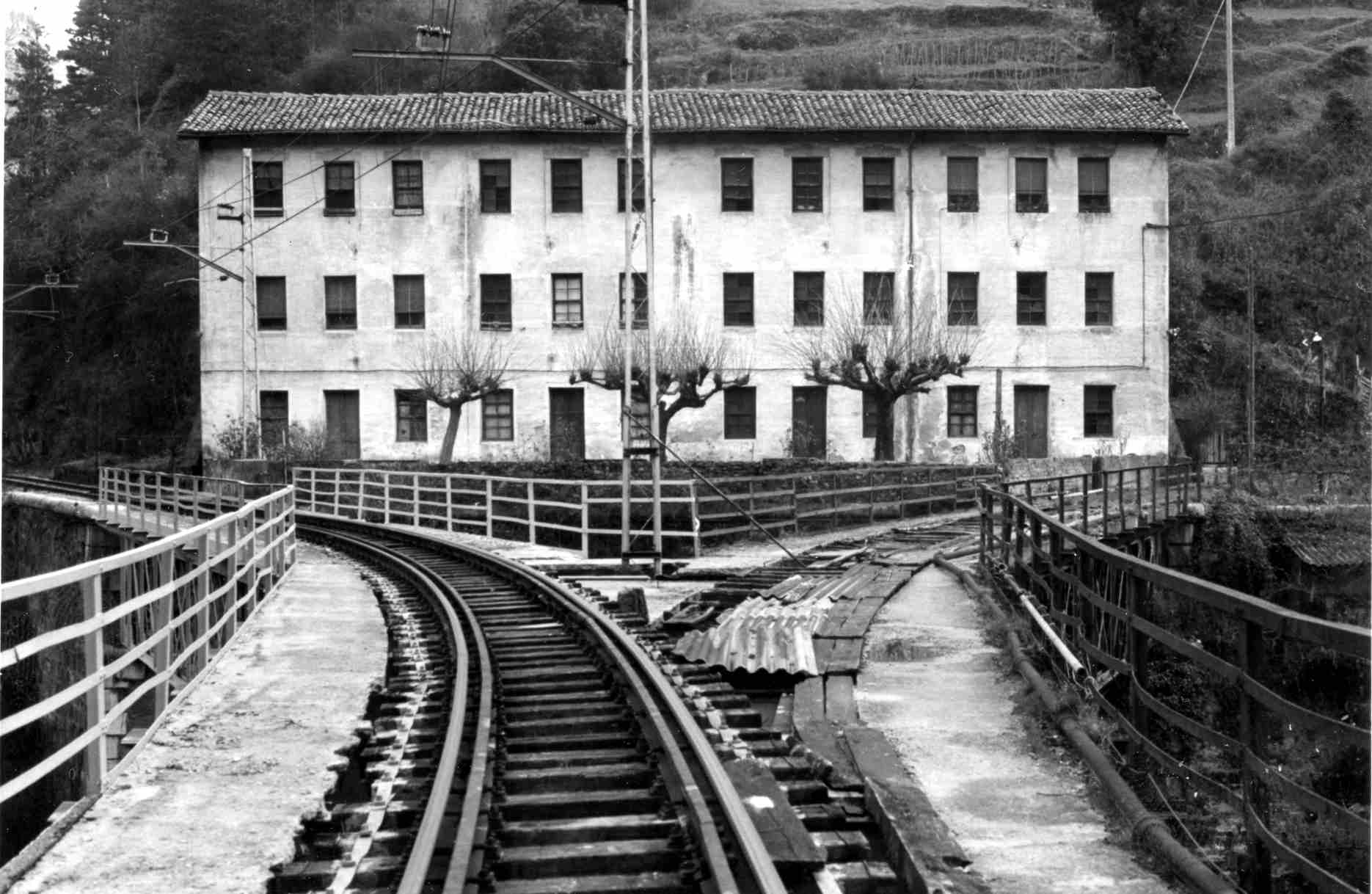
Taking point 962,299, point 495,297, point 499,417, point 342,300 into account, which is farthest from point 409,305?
point 962,299

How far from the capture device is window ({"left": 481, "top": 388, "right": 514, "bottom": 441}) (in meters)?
49.1

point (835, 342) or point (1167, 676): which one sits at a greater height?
point (835, 342)

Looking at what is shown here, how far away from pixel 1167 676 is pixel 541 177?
3097 centimetres

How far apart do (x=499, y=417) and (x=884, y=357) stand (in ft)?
40.5

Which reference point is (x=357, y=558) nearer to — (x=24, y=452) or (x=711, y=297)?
(x=711, y=297)

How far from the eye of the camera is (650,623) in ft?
52.5

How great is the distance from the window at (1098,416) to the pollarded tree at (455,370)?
17640mm

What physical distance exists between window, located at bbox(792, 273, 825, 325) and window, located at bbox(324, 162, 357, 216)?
547 inches

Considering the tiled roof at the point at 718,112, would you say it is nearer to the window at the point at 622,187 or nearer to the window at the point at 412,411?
the window at the point at 622,187

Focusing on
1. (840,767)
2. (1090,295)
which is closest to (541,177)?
(1090,295)

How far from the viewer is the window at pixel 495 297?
1943 inches

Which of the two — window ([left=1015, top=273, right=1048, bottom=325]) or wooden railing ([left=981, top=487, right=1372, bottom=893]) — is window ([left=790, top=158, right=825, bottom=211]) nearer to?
window ([left=1015, top=273, right=1048, bottom=325])

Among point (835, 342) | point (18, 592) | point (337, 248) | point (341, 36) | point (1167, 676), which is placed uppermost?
point (341, 36)

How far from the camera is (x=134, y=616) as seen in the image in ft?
97.4
